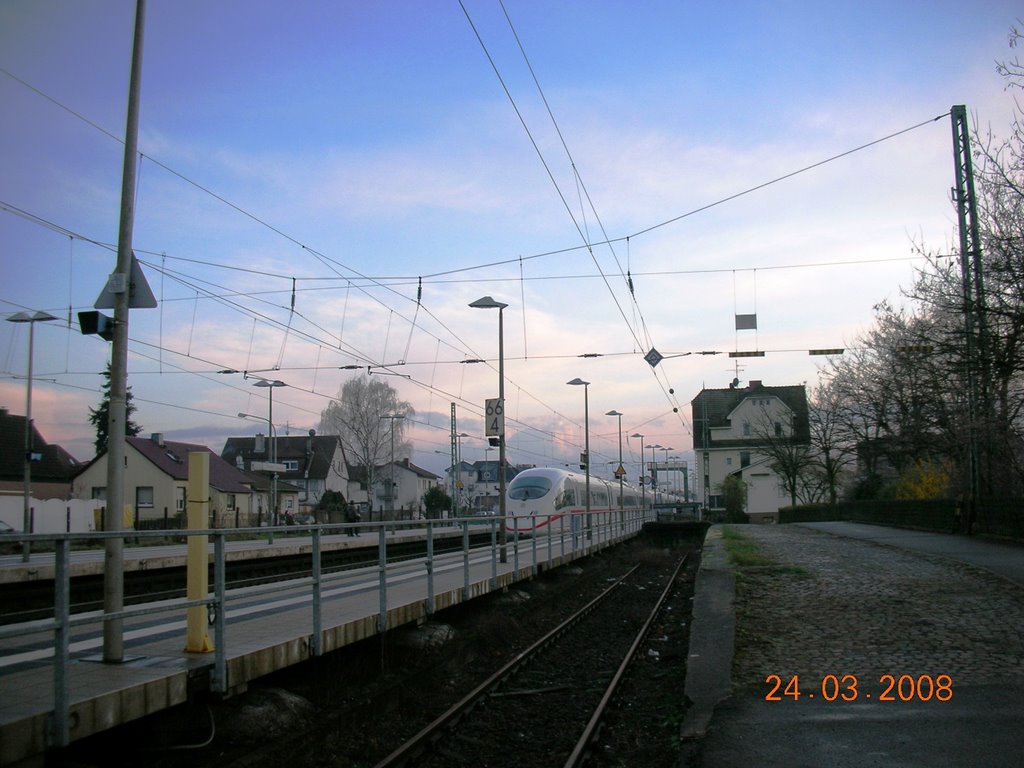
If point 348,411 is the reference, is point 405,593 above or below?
below

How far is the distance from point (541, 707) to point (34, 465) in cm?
4830

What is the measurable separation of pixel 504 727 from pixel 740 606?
571 centimetres

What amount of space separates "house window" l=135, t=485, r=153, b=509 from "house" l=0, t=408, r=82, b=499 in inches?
140

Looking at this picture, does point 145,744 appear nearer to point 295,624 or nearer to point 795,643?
point 295,624

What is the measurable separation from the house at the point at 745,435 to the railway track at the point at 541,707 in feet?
189

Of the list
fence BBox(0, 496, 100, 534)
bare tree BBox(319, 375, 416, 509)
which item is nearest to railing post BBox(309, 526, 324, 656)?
fence BBox(0, 496, 100, 534)

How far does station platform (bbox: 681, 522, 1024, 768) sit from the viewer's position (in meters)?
6.57

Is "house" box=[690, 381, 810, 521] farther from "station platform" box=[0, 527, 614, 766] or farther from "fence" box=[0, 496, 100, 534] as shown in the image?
"station platform" box=[0, 527, 614, 766]

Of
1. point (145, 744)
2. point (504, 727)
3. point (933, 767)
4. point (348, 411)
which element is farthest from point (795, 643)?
point (348, 411)

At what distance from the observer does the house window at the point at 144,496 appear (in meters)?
50.6

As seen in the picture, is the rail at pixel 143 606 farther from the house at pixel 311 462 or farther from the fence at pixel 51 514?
the house at pixel 311 462

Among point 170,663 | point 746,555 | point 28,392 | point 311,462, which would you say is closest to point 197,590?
point 170,663

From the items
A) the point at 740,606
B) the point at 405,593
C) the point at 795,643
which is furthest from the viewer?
the point at 740,606

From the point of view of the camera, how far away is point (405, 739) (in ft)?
26.6
